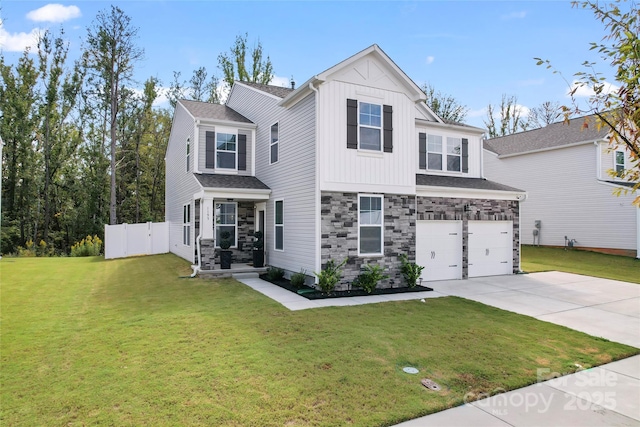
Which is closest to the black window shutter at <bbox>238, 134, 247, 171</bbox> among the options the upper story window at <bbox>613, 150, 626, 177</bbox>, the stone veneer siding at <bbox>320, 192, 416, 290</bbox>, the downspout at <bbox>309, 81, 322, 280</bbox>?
the downspout at <bbox>309, 81, 322, 280</bbox>

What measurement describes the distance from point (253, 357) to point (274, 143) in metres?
8.98

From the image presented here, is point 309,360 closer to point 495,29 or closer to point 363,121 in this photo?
point 363,121

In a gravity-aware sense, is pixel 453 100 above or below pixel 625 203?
above

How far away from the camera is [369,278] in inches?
400

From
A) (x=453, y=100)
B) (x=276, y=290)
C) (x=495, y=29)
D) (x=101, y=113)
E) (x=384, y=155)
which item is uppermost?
(x=453, y=100)

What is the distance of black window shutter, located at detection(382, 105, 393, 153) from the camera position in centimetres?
1098

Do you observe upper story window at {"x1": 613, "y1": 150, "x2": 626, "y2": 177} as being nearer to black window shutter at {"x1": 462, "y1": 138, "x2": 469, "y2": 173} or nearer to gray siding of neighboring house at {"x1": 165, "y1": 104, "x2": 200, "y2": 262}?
black window shutter at {"x1": 462, "y1": 138, "x2": 469, "y2": 173}

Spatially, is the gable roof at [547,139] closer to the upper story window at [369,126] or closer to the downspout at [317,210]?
the upper story window at [369,126]

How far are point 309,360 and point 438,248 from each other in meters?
8.22

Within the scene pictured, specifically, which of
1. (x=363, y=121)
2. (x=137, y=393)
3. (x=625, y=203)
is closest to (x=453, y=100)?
(x=625, y=203)

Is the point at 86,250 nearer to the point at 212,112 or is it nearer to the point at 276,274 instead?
the point at 212,112

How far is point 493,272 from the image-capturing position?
44.1 feet

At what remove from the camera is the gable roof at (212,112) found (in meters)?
14.5

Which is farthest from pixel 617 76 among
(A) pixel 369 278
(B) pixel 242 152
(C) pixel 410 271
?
(B) pixel 242 152
